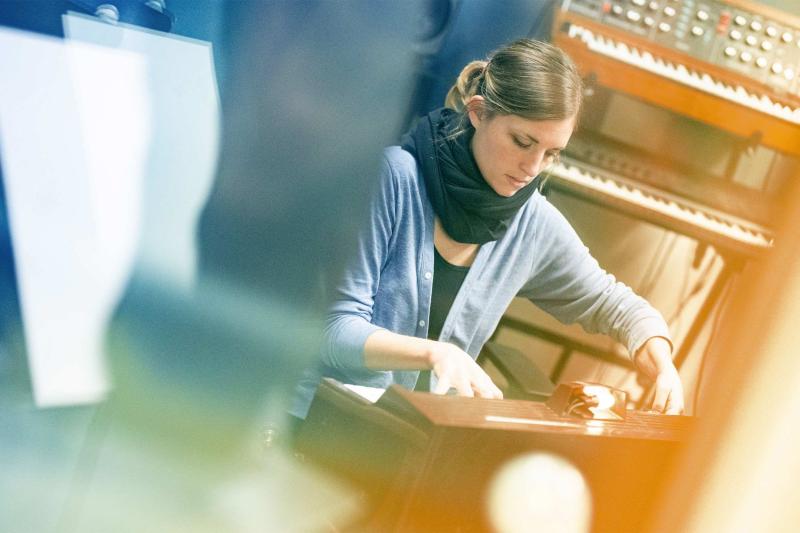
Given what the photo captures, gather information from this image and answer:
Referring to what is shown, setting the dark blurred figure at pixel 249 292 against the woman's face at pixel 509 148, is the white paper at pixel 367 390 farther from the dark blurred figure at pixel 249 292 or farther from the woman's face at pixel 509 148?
the woman's face at pixel 509 148

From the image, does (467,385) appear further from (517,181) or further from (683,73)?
(683,73)

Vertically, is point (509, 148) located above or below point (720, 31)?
below

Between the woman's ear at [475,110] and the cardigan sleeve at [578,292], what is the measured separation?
0.67 ft

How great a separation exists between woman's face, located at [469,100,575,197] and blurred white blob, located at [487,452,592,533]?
439 millimetres

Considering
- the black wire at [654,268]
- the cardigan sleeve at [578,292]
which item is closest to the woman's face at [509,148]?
the cardigan sleeve at [578,292]

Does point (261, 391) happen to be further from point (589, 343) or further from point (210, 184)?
point (589, 343)

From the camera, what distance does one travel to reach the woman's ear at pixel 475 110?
0.95 metres

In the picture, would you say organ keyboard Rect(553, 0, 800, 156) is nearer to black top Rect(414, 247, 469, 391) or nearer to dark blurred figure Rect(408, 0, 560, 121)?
dark blurred figure Rect(408, 0, 560, 121)

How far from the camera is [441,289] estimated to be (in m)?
1.01

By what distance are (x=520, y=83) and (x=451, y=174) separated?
15 cm

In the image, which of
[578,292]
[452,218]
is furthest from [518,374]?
[452,218]

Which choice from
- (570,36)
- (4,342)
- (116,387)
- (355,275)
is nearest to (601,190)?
(570,36)

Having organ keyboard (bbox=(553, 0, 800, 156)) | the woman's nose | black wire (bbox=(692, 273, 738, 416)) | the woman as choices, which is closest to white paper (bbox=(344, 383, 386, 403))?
the woman

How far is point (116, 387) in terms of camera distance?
40.2 inches
